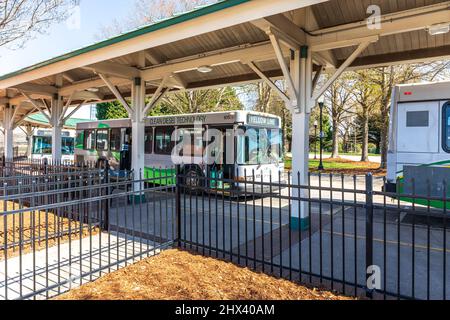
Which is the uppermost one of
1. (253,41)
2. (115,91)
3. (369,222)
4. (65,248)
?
(253,41)

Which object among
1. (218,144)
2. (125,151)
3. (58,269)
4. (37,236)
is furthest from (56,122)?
(58,269)

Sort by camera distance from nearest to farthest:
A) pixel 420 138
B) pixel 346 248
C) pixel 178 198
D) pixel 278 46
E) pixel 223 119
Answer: pixel 178 198 → pixel 346 248 → pixel 278 46 → pixel 420 138 → pixel 223 119

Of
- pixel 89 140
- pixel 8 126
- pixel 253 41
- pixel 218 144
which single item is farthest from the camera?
pixel 89 140

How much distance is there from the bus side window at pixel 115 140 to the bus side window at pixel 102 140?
1.36 feet

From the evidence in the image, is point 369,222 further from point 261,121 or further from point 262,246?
point 261,121

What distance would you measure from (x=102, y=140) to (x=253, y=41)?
1083cm

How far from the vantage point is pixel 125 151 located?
14.5m

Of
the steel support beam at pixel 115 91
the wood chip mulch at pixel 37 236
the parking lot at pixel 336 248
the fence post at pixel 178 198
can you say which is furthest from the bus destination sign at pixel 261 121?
the wood chip mulch at pixel 37 236

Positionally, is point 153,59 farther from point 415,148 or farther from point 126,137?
point 415,148

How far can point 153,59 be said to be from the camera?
963cm

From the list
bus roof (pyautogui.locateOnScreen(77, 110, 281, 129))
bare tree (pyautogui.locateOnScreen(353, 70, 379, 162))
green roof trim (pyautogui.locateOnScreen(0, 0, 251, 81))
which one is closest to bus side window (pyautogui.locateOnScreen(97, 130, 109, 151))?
bus roof (pyautogui.locateOnScreen(77, 110, 281, 129))

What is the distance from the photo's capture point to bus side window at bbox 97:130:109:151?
15867 millimetres
